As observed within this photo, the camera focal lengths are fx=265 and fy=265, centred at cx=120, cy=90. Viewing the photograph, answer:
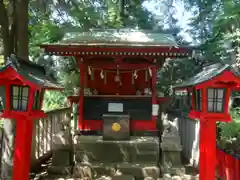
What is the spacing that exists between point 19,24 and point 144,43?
12.9ft

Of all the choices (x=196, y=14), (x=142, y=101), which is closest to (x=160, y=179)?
(x=142, y=101)

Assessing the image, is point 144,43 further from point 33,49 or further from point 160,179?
point 33,49

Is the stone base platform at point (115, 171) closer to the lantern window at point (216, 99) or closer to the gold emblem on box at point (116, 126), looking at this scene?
the gold emblem on box at point (116, 126)

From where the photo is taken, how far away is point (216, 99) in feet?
17.2

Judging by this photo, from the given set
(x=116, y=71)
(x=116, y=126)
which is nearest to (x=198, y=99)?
(x=116, y=126)

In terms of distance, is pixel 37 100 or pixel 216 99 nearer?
pixel 216 99

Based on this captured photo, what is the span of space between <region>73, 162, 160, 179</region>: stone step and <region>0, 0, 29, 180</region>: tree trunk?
1.95m

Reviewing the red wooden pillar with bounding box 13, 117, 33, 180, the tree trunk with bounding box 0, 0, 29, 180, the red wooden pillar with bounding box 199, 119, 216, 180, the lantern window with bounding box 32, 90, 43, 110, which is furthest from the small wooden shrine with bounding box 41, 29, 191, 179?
the lantern window with bounding box 32, 90, 43, 110

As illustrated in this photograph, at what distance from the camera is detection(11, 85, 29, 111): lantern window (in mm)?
5185

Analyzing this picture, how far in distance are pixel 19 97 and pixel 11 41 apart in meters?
2.47

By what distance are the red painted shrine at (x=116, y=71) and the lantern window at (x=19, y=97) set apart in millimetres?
3384

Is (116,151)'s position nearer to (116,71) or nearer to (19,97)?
(116,71)

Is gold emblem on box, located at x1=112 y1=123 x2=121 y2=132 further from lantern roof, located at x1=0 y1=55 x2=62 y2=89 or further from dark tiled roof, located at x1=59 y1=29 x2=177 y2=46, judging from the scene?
lantern roof, located at x1=0 y1=55 x2=62 y2=89

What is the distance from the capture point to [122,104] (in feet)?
31.3
